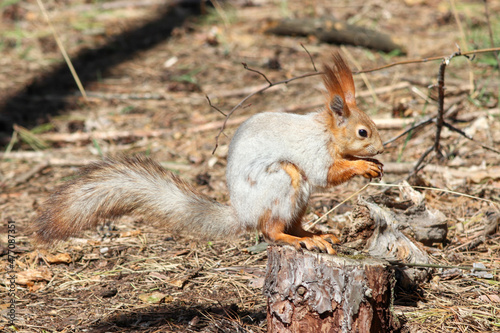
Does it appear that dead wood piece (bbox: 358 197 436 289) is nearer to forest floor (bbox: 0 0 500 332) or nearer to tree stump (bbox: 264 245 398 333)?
forest floor (bbox: 0 0 500 332)

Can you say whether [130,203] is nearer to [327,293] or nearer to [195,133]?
[327,293]

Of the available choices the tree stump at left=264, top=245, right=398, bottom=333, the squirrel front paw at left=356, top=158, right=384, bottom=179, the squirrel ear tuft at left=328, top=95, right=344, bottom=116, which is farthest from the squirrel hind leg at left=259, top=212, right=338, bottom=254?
the squirrel ear tuft at left=328, top=95, right=344, bottom=116

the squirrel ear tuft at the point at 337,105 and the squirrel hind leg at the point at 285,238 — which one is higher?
the squirrel ear tuft at the point at 337,105

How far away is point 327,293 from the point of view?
185 cm

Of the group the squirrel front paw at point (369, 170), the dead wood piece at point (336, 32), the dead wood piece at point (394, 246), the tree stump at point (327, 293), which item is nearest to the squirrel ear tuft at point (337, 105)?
the squirrel front paw at point (369, 170)

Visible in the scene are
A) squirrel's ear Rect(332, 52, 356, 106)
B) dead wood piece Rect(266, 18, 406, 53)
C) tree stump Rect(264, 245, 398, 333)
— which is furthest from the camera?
dead wood piece Rect(266, 18, 406, 53)

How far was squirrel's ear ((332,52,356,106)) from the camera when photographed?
85.1 inches

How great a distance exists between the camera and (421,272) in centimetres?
225

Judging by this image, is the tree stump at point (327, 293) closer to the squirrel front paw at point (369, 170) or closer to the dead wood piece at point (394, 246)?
the dead wood piece at point (394, 246)

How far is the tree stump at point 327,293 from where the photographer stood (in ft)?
6.00

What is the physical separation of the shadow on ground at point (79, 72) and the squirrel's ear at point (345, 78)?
3128mm

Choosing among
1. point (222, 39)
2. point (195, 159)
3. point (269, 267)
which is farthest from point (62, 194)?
point (222, 39)

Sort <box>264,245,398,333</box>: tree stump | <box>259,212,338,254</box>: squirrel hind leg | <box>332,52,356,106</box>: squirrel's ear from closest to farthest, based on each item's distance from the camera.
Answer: <box>264,245,398,333</box>: tree stump → <box>259,212,338,254</box>: squirrel hind leg → <box>332,52,356,106</box>: squirrel's ear

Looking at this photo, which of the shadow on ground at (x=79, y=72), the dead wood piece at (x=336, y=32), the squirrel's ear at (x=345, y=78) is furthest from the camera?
the dead wood piece at (x=336, y=32)
